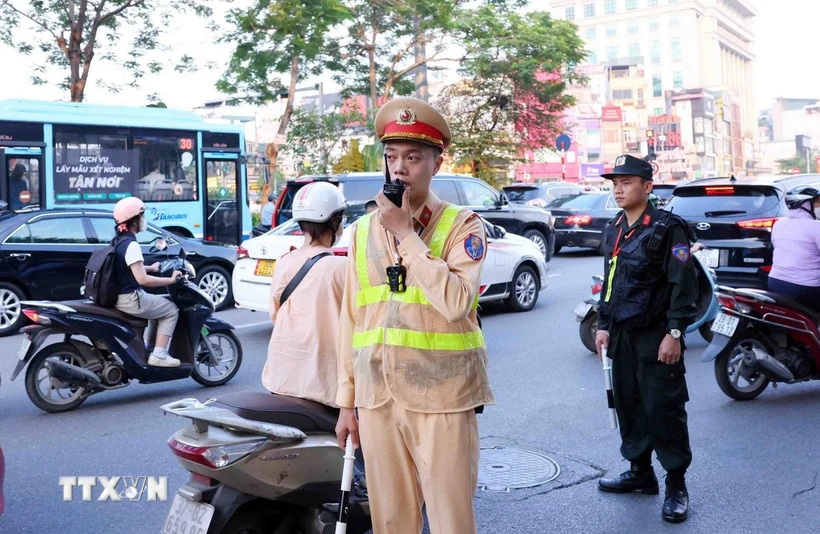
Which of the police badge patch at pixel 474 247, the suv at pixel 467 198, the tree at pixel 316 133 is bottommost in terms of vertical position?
the police badge patch at pixel 474 247

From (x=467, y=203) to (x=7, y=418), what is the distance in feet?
33.4

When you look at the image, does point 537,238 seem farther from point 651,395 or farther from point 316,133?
point 651,395

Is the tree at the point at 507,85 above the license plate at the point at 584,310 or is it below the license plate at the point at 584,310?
above

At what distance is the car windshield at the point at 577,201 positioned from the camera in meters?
20.9

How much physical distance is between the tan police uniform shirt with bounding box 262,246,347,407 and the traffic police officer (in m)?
0.82

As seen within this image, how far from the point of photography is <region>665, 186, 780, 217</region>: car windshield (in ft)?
32.6

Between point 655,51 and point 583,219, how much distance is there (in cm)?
13395

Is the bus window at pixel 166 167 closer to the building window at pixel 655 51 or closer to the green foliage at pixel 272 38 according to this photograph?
the green foliage at pixel 272 38

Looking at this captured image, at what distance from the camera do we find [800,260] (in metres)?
6.96

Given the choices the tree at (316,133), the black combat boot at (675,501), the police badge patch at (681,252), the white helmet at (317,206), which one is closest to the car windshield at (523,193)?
the tree at (316,133)

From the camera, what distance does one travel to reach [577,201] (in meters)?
21.2

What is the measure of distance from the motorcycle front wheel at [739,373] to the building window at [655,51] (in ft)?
478

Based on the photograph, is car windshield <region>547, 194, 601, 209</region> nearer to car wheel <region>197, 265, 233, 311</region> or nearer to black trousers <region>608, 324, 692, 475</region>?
car wheel <region>197, 265, 233, 311</region>

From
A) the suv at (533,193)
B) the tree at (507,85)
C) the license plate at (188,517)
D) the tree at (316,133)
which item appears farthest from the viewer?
the tree at (507,85)
